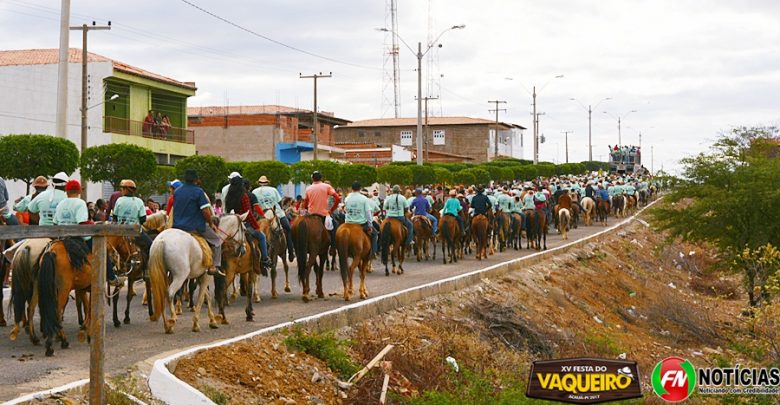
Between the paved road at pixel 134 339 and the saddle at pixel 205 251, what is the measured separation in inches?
35.0

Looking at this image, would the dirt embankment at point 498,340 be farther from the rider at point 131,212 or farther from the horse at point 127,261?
the rider at point 131,212

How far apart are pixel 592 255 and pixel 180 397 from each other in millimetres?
28360

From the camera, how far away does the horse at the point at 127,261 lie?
48.8 ft

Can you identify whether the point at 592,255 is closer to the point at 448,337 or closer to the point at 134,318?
the point at 448,337

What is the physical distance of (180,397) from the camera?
33.2 ft

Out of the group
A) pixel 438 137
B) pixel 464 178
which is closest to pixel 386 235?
pixel 464 178

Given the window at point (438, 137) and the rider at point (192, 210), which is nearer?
the rider at point (192, 210)

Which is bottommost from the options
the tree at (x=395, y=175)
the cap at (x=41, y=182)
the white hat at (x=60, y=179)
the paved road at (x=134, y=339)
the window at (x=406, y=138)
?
the paved road at (x=134, y=339)

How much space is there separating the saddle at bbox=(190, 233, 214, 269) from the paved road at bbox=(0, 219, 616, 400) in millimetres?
890

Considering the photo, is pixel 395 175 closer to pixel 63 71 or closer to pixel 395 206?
pixel 63 71

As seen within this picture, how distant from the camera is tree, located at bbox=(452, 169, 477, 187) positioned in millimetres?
64650

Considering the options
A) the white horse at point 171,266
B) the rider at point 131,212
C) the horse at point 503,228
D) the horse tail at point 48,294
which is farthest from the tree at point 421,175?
the horse tail at point 48,294

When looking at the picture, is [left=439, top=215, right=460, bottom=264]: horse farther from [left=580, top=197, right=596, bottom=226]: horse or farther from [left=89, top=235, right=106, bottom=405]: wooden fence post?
[left=580, top=197, right=596, bottom=226]: horse

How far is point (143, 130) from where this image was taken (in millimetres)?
51562
